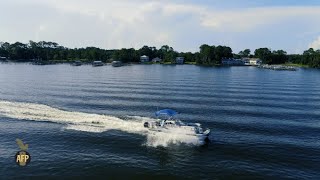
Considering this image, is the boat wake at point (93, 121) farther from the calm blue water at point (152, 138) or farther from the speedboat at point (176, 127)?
the speedboat at point (176, 127)

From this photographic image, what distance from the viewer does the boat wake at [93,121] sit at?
69.0 m

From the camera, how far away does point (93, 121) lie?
82.2 m

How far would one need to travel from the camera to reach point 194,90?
142750mm

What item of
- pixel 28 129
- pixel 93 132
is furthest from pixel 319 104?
pixel 28 129

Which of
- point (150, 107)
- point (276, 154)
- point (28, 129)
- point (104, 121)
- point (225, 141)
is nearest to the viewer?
point (276, 154)

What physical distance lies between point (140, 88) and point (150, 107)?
44592 millimetres

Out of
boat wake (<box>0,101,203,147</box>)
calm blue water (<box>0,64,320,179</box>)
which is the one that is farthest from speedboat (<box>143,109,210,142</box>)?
calm blue water (<box>0,64,320,179</box>)

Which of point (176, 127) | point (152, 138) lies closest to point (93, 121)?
point (152, 138)

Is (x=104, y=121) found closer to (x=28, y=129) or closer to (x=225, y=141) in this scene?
(x=28, y=129)

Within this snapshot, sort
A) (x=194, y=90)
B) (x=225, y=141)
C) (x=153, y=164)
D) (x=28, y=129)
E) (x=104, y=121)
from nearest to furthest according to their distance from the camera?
(x=153, y=164), (x=225, y=141), (x=28, y=129), (x=104, y=121), (x=194, y=90)

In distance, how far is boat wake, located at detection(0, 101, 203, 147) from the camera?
69.0 meters

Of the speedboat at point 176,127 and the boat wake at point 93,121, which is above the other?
the speedboat at point 176,127

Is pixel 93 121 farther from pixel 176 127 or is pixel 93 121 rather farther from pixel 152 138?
pixel 176 127

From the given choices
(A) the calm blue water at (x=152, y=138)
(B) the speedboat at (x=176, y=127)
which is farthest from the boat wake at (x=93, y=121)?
(B) the speedboat at (x=176, y=127)
